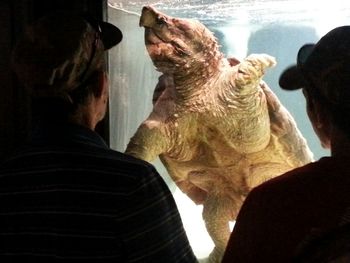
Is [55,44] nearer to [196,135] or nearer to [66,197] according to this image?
[66,197]

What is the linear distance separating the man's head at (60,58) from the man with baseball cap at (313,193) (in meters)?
0.34

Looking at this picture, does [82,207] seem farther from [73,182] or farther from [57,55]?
[57,55]

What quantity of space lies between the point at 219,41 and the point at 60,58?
88 cm

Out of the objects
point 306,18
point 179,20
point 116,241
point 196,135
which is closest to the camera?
point 116,241

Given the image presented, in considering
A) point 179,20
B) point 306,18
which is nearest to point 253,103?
point 179,20

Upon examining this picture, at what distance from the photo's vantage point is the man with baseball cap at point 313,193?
77 cm

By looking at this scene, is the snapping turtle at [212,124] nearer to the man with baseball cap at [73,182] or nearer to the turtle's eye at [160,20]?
the turtle's eye at [160,20]

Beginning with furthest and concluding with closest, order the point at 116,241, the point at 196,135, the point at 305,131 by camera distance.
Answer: the point at 305,131 → the point at 196,135 → the point at 116,241

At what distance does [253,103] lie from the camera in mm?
1521

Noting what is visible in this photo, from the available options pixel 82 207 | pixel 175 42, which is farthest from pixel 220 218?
pixel 82 207

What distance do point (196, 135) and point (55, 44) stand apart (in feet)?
2.38

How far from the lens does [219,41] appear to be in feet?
5.65

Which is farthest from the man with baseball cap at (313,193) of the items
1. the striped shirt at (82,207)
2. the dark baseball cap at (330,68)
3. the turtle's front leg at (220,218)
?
the turtle's front leg at (220,218)

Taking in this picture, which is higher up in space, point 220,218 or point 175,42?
point 175,42
